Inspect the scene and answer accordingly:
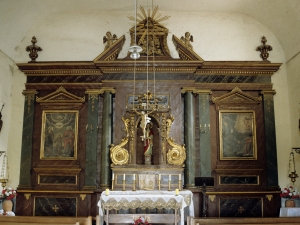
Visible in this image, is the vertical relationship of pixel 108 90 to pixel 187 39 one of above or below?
below

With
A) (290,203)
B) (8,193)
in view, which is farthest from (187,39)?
(8,193)

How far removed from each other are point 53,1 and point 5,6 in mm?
1437

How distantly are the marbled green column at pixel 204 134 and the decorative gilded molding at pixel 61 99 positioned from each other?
3533 millimetres

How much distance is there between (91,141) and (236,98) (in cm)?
447

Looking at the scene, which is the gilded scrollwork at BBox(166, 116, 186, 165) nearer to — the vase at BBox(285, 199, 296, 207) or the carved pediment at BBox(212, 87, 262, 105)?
the carved pediment at BBox(212, 87, 262, 105)

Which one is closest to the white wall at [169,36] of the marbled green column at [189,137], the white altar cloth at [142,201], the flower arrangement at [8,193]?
the marbled green column at [189,137]

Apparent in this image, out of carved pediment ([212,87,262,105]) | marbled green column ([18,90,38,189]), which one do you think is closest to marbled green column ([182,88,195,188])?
carved pediment ([212,87,262,105])

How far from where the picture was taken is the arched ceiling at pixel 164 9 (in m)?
11.1

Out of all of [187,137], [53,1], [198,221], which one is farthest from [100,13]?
[198,221]

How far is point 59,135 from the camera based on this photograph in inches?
452

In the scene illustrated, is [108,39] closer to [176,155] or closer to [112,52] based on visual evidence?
[112,52]

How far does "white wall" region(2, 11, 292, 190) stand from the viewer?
11984 millimetres

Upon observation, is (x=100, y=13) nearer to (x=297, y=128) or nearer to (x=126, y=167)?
(x=126, y=167)

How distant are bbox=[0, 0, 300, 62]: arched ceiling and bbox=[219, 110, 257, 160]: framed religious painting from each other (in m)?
2.32
